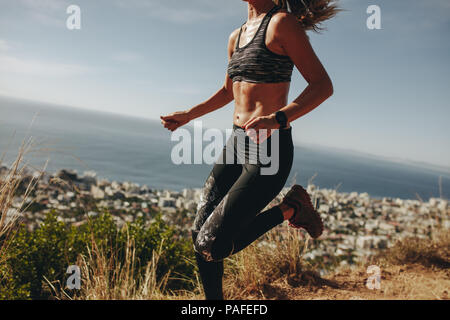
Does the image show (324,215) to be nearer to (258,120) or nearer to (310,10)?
(310,10)

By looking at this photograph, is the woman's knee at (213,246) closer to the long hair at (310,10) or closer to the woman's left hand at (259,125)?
the woman's left hand at (259,125)

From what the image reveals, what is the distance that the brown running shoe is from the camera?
1.95 m

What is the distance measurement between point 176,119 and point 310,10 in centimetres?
115

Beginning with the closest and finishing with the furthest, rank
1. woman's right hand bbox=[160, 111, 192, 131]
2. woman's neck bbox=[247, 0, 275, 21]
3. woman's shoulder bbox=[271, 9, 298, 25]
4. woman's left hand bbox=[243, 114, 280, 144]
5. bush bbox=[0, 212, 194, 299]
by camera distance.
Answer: woman's left hand bbox=[243, 114, 280, 144], woman's shoulder bbox=[271, 9, 298, 25], woman's neck bbox=[247, 0, 275, 21], woman's right hand bbox=[160, 111, 192, 131], bush bbox=[0, 212, 194, 299]

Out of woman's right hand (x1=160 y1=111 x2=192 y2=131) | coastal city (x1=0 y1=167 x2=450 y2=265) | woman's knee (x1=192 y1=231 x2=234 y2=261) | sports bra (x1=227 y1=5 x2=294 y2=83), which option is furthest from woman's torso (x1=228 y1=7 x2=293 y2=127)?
coastal city (x1=0 y1=167 x2=450 y2=265)

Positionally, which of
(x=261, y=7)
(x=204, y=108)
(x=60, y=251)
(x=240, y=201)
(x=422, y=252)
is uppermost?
(x=261, y=7)

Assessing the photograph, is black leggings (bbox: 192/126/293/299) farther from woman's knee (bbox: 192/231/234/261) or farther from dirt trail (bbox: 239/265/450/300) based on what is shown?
dirt trail (bbox: 239/265/450/300)

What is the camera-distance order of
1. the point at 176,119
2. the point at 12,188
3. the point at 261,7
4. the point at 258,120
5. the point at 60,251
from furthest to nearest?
1. the point at 60,251
2. the point at 176,119
3. the point at 12,188
4. the point at 261,7
5. the point at 258,120

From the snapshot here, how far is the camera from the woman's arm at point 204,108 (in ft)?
6.38

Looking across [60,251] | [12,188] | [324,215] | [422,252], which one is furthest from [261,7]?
[324,215]

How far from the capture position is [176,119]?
1.97 meters

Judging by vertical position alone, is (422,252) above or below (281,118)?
below

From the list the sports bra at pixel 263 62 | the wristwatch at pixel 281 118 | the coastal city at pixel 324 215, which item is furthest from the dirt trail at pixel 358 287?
the coastal city at pixel 324 215
